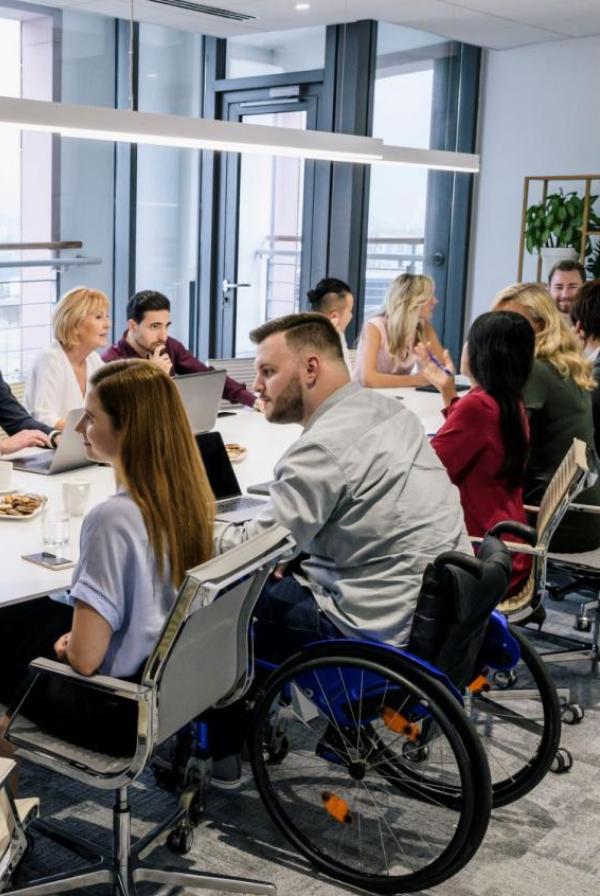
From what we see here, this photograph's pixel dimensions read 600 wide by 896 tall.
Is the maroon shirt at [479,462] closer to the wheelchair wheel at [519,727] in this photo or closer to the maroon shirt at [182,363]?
the wheelchair wheel at [519,727]

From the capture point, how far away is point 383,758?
2.48 m

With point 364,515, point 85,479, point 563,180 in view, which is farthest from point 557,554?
point 563,180

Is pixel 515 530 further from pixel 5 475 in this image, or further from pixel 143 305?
pixel 143 305

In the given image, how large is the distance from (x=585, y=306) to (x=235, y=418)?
1500 mm

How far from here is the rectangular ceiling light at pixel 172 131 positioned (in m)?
3.24

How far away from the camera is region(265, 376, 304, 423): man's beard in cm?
256

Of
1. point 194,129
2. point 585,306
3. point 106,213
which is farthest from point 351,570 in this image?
point 106,213

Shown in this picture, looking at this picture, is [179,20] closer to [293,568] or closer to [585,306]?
[585,306]

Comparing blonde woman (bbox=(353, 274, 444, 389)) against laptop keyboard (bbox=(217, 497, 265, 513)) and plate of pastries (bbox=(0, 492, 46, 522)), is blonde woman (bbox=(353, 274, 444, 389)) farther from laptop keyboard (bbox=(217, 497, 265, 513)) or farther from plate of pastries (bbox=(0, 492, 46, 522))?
plate of pastries (bbox=(0, 492, 46, 522))

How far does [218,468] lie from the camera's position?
126 inches

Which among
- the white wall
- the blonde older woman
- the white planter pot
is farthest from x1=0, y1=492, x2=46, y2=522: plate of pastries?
the white wall

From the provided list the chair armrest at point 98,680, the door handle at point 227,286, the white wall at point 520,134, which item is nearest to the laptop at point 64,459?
the chair armrest at point 98,680

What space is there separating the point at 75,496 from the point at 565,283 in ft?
12.9

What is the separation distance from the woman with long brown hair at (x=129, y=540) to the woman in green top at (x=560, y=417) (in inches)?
66.7
